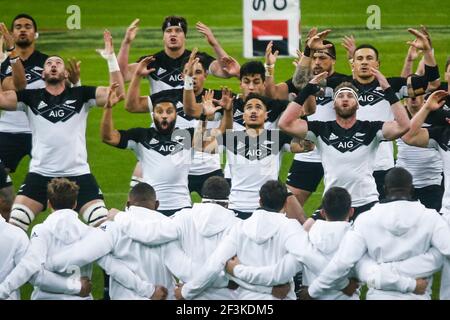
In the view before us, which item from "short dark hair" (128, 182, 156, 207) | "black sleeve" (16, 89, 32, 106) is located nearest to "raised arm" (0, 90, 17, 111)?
"black sleeve" (16, 89, 32, 106)

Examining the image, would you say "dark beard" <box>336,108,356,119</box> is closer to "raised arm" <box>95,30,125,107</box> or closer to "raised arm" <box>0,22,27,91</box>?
"raised arm" <box>95,30,125,107</box>

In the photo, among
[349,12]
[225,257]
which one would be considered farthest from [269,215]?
[349,12]

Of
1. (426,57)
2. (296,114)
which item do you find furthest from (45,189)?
(426,57)

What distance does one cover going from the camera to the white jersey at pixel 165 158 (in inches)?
434

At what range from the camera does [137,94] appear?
1173 cm

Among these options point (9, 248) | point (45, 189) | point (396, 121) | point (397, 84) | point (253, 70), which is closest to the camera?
point (9, 248)

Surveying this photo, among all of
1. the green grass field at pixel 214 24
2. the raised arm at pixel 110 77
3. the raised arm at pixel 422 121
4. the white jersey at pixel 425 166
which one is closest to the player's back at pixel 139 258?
the raised arm at pixel 110 77

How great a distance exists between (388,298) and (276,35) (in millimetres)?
3647

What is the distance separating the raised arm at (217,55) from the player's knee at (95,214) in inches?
76.2

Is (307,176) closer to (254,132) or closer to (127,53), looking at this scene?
(254,132)

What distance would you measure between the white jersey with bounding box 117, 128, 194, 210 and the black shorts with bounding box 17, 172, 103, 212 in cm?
50

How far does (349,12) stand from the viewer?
22.7 m

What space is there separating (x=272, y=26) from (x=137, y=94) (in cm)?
146

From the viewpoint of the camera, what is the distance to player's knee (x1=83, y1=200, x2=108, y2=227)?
11086 millimetres
